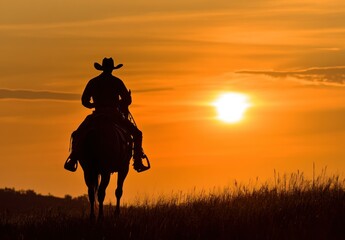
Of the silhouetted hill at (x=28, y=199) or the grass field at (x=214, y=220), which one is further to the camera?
the silhouetted hill at (x=28, y=199)

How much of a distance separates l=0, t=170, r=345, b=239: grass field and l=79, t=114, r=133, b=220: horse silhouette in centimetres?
57

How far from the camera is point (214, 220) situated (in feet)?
70.7

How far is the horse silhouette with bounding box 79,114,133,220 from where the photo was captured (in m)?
23.1

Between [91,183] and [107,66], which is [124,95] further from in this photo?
[91,183]

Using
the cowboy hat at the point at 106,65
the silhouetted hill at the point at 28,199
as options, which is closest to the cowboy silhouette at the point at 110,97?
the cowboy hat at the point at 106,65

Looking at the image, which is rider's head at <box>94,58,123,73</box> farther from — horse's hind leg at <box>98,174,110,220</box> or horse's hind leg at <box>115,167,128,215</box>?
horse's hind leg at <box>98,174,110,220</box>

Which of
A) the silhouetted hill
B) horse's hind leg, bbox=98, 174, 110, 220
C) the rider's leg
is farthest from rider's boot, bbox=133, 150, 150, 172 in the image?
the silhouetted hill

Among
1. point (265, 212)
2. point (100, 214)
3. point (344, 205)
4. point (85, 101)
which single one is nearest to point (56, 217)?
point (100, 214)

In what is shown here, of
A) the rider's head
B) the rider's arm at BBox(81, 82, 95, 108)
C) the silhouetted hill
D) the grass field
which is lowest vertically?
the grass field

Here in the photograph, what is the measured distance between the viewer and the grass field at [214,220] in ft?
67.6

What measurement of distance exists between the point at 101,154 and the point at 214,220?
2934 mm

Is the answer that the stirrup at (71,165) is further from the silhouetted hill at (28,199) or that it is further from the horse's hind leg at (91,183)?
the silhouetted hill at (28,199)

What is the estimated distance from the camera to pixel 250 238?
20203 mm

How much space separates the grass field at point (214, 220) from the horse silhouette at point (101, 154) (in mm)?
570
